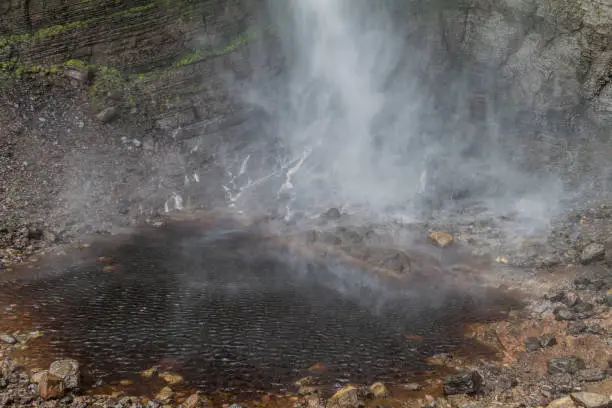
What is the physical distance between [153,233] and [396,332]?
1274 cm

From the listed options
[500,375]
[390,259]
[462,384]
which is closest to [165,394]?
[462,384]

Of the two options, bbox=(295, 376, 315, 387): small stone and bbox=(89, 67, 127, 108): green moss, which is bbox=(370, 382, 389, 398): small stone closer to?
bbox=(295, 376, 315, 387): small stone

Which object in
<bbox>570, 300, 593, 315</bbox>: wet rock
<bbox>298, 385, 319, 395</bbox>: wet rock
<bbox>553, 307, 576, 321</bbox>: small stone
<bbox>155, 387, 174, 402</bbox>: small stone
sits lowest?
<bbox>298, 385, 319, 395</bbox>: wet rock

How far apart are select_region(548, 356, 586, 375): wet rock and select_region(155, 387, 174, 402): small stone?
9651 mm

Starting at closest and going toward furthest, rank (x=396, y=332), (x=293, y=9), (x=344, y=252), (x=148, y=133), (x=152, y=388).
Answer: (x=152, y=388) < (x=396, y=332) < (x=344, y=252) < (x=148, y=133) < (x=293, y=9)

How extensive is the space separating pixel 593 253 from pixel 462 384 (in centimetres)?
913

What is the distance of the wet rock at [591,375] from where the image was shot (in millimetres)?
12328

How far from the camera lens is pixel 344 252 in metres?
21.5

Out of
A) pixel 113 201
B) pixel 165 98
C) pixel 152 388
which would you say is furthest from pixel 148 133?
pixel 152 388

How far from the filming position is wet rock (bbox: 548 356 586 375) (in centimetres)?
1277

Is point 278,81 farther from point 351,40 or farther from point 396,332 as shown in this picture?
→ point 396,332

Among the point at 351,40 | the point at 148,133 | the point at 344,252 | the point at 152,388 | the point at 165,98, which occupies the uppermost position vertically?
the point at 351,40

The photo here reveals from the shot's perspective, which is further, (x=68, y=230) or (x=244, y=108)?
(x=244, y=108)

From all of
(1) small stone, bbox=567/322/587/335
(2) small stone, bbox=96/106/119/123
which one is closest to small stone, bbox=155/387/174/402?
(1) small stone, bbox=567/322/587/335
